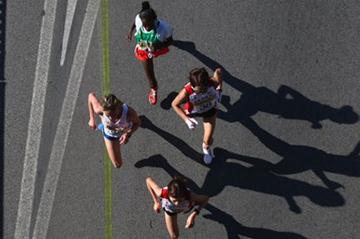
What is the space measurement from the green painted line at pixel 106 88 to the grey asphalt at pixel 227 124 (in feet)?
0.27

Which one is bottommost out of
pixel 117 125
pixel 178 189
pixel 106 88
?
pixel 178 189

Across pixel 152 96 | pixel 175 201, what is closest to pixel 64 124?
pixel 152 96

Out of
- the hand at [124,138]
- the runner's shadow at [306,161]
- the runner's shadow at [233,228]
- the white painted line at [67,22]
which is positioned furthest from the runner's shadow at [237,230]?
the white painted line at [67,22]

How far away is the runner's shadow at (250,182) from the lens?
28.5 ft

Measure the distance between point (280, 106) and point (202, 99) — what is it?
2.00m

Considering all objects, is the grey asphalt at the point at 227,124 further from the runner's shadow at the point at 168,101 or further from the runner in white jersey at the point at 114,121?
the runner in white jersey at the point at 114,121

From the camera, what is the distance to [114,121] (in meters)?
7.75

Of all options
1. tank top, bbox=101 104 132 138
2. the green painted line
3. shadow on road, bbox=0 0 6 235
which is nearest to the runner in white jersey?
tank top, bbox=101 104 132 138

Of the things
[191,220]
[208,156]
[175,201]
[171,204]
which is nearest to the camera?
[175,201]

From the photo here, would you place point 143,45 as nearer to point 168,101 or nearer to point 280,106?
point 168,101

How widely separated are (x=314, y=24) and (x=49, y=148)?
5069 millimetres

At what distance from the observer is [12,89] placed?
9445 millimetres

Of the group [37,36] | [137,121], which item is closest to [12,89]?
[37,36]

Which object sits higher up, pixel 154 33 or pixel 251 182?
pixel 154 33
